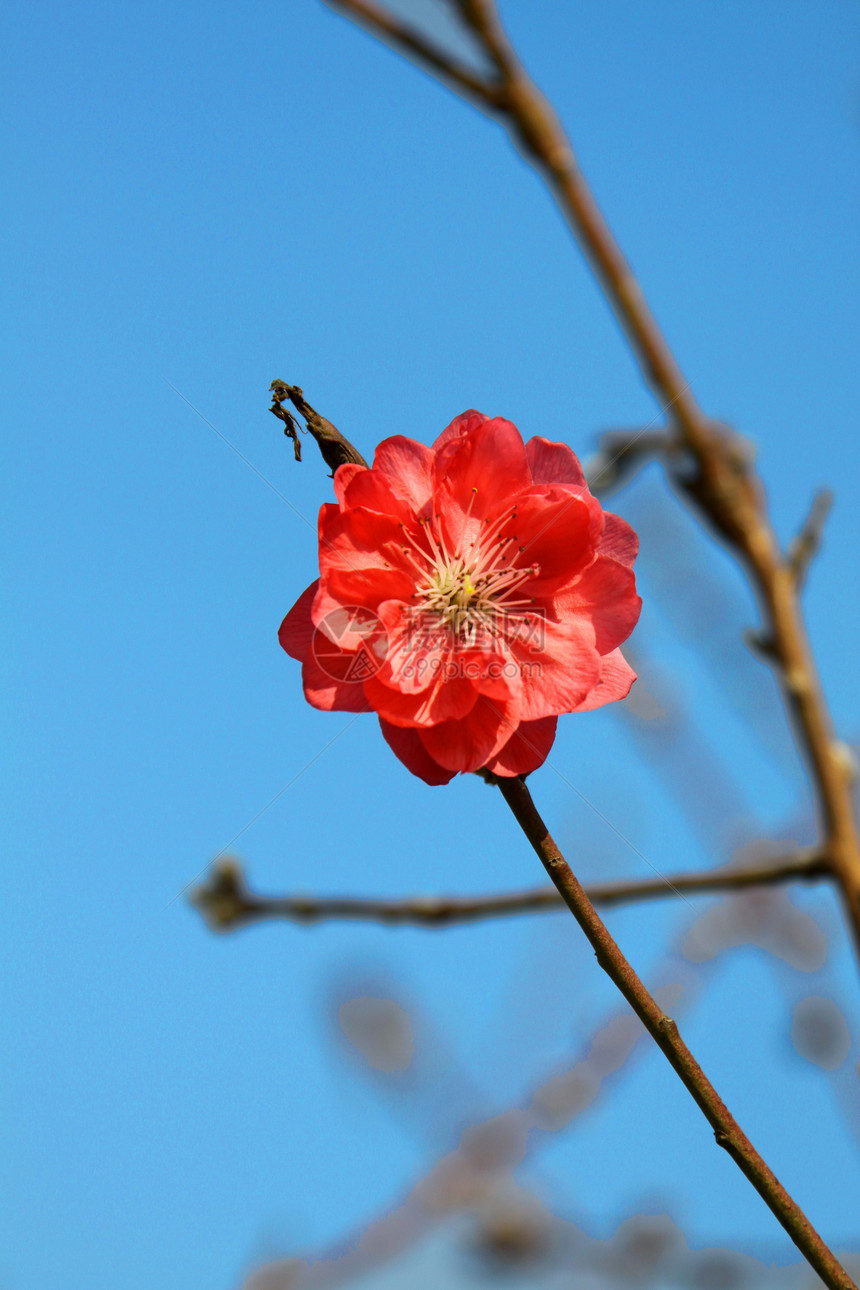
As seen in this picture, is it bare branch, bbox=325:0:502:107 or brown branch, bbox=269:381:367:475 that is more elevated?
bare branch, bbox=325:0:502:107

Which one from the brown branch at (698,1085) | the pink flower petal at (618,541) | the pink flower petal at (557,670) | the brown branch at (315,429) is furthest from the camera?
the pink flower petal at (618,541)

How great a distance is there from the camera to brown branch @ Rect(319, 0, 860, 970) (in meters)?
0.77

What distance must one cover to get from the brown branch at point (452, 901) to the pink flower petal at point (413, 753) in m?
0.16

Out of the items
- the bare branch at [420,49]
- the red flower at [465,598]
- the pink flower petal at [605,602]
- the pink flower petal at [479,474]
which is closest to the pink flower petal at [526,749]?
the red flower at [465,598]

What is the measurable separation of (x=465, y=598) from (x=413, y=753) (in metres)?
0.20

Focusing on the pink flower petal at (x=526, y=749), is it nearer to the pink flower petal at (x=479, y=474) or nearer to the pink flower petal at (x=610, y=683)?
the pink flower petal at (x=610, y=683)

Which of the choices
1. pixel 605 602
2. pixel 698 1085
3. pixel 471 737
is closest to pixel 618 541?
pixel 605 602

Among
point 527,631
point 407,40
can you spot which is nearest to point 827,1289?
point 527,631

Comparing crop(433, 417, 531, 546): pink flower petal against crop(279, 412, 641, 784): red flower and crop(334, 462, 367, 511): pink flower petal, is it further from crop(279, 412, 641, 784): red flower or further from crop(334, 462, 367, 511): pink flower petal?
crop(334, 462, 367, 511): pink flower petal

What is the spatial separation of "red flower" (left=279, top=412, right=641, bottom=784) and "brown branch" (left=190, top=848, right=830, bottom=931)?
0.20 meters

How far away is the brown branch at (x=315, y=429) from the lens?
812mm

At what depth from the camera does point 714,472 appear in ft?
2.56

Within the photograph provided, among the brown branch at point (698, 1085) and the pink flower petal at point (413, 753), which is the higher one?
the pink flower petal at point (413, 753)

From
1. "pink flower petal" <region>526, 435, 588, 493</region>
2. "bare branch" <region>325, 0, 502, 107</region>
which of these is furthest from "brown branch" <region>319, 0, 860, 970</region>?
"pink flower petal" <region>526, 435, 588, 493</region>
